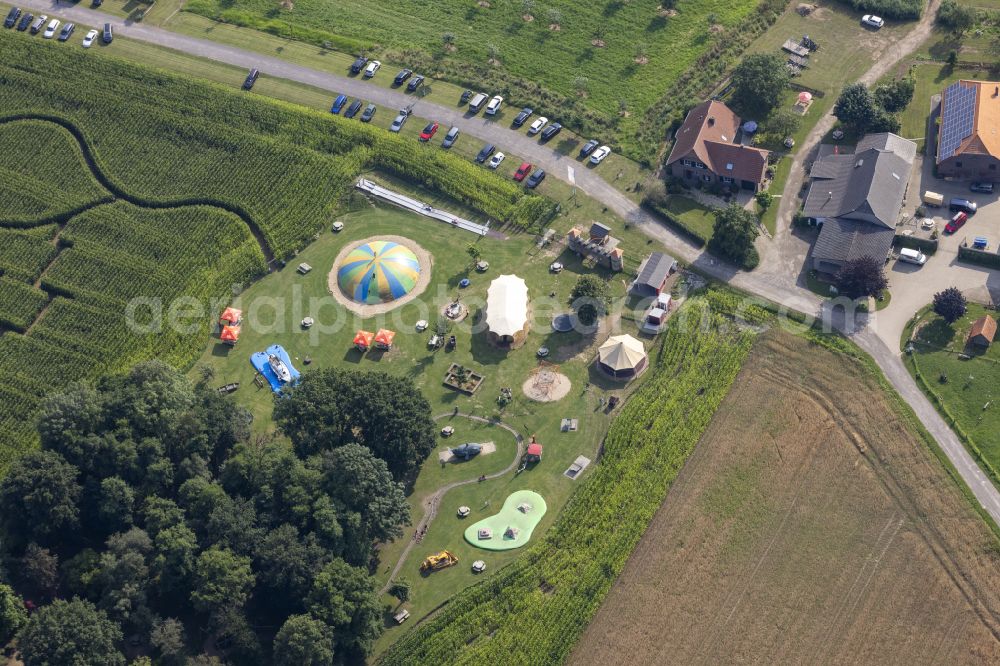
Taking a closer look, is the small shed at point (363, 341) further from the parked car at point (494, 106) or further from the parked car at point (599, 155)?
the parked car at point (494, 106)

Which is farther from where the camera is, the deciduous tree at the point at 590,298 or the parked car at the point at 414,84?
the parked car at the point at 414,84

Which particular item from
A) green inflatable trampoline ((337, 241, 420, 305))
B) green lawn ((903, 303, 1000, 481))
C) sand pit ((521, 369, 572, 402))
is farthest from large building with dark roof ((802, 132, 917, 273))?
green inflatable trampoline ((337, 241, 420, 305))

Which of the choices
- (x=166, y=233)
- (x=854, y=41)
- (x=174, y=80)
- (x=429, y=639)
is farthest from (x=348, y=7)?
(x=429, y=639)

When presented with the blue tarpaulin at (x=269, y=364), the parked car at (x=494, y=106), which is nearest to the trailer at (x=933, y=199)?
the parked car at (x=494, y=106)

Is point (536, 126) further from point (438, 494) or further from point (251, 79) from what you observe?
point (438, 494)

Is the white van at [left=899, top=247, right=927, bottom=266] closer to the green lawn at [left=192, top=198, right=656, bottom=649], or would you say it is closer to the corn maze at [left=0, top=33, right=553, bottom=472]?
the green lawn at [left=192, top=198, right=656, bottom=649]

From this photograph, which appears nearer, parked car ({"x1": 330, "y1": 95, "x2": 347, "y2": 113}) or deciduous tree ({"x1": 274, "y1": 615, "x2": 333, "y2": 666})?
deciduous tree ({"x1": 274, "y1": 615, "x2": 333, "y2": 666})

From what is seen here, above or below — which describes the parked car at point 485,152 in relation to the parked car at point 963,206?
below

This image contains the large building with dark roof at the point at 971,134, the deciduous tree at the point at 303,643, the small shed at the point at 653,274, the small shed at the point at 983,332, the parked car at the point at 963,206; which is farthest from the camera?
the large building with dark roof at the point at 971,134
